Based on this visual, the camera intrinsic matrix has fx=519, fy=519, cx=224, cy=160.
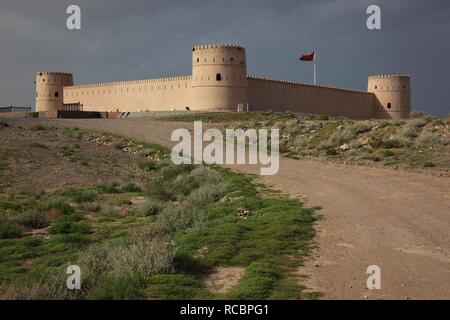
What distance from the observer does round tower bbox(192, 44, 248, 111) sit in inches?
1602

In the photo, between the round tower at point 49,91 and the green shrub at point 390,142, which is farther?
the round tower at point 49,91

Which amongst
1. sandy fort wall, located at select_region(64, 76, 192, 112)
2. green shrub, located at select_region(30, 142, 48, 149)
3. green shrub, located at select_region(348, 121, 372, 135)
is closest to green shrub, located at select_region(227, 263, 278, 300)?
green shrub, located at select_region(348, 121, 372, 135)

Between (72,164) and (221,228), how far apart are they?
11.0 m

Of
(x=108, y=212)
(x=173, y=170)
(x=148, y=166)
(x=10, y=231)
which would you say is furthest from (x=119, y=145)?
(x=10, y=231)

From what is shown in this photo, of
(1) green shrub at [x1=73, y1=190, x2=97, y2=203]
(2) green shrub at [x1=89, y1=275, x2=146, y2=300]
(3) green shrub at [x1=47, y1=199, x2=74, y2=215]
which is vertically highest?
(1) green shrub at [x1=73, y1=190, x2=97, y2=203]

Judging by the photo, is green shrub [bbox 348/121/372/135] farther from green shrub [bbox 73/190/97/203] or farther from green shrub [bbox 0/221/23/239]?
green shrub [bbox 0/221/23/239]

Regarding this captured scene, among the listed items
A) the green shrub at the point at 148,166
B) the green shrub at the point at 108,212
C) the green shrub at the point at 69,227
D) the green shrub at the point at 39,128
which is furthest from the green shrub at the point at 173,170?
the green shrub at the point at 39,128

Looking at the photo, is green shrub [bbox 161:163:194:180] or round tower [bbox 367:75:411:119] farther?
round tower [bbox 367:75:411:119]

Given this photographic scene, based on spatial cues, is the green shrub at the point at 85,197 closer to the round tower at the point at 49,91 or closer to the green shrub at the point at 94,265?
the green shrub at the point at 94,265

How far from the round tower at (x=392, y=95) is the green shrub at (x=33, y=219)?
1897 inches

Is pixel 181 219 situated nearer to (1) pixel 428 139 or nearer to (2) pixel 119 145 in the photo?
(1) pixel 428 139

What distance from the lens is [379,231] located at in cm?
699

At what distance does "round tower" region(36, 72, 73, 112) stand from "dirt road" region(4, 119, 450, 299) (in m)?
45.3

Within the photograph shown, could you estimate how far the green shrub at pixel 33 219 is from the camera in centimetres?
973
